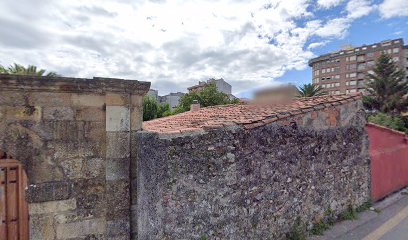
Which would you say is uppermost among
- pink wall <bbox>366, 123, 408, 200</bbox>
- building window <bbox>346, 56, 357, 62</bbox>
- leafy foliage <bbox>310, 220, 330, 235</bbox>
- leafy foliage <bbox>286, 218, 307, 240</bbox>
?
building window <bbox>346, 56, 357, 62</bbox>

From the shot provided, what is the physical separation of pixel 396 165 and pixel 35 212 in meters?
9.83

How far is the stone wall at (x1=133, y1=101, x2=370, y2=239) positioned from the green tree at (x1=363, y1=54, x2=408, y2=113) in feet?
104

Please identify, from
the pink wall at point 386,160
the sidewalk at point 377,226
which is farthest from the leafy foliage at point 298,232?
the pink wall at point 386,160

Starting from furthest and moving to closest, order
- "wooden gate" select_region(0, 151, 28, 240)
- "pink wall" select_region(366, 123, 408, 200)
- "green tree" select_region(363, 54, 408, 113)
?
"green tree" select_region(363, 54, 408, 113) → "pink wall" select_region(366, 123, 408, 200) → "wooden gate" select_region(0, 151, 28, 240)

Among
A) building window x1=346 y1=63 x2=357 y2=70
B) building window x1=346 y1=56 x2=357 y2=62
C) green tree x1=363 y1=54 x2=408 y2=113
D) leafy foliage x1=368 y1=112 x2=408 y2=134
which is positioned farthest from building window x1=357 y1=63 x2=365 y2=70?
leafy foliage x1=368 y1=112 x2=408 y2=134

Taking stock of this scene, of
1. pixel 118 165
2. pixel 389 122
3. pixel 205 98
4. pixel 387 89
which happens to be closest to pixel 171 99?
pixel 205 98

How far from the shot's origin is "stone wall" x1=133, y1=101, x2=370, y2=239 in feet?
12.5

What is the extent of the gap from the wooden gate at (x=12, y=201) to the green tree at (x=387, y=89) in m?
37.2

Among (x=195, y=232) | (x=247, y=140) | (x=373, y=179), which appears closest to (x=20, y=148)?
(x=195, y=232)

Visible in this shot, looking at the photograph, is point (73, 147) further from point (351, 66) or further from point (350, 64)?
point (350, 64)

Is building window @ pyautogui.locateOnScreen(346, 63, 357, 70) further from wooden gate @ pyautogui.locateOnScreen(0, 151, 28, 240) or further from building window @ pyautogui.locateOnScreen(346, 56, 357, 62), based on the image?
wooden gate @ pyautogui.locateOnScreen(0, 151, 28, 240)

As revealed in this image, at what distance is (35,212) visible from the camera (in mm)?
3527

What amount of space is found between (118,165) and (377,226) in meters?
5.89

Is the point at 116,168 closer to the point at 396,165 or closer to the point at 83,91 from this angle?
the point at 83,91
